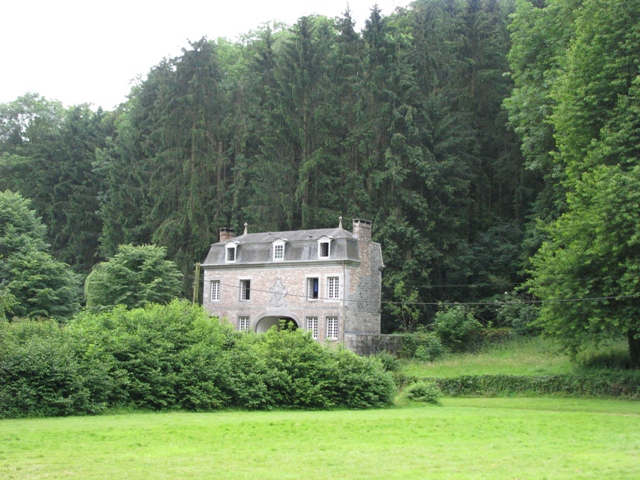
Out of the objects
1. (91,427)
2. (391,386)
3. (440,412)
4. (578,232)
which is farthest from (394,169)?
(91,427)

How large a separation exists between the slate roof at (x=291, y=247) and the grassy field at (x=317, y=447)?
21.1 metres

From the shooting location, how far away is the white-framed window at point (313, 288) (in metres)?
41.9

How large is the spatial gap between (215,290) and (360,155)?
13091 mm

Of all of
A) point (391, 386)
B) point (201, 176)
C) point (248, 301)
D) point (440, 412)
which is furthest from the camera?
point (201, 176)

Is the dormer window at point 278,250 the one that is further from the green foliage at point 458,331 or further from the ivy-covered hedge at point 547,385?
the ivy-covered hedge at point 547,385

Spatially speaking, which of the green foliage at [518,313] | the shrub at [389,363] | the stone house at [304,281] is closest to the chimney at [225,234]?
the stone house at [304,281]

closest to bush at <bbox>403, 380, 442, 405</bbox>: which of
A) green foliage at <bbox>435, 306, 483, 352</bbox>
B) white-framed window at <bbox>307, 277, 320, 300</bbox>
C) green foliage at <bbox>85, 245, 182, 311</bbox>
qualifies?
green foliage at <bbox>435, 306, 483, 352</bbox>

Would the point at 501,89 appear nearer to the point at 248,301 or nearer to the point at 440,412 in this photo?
the point at 248,301

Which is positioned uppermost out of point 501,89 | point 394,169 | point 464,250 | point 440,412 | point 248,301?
point 501,89

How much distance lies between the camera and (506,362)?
117 ft

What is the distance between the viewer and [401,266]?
45.0m

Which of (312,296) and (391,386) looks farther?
(312,296)

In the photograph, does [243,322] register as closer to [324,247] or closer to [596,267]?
[324,247]

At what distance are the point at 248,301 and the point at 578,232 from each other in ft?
66.5
